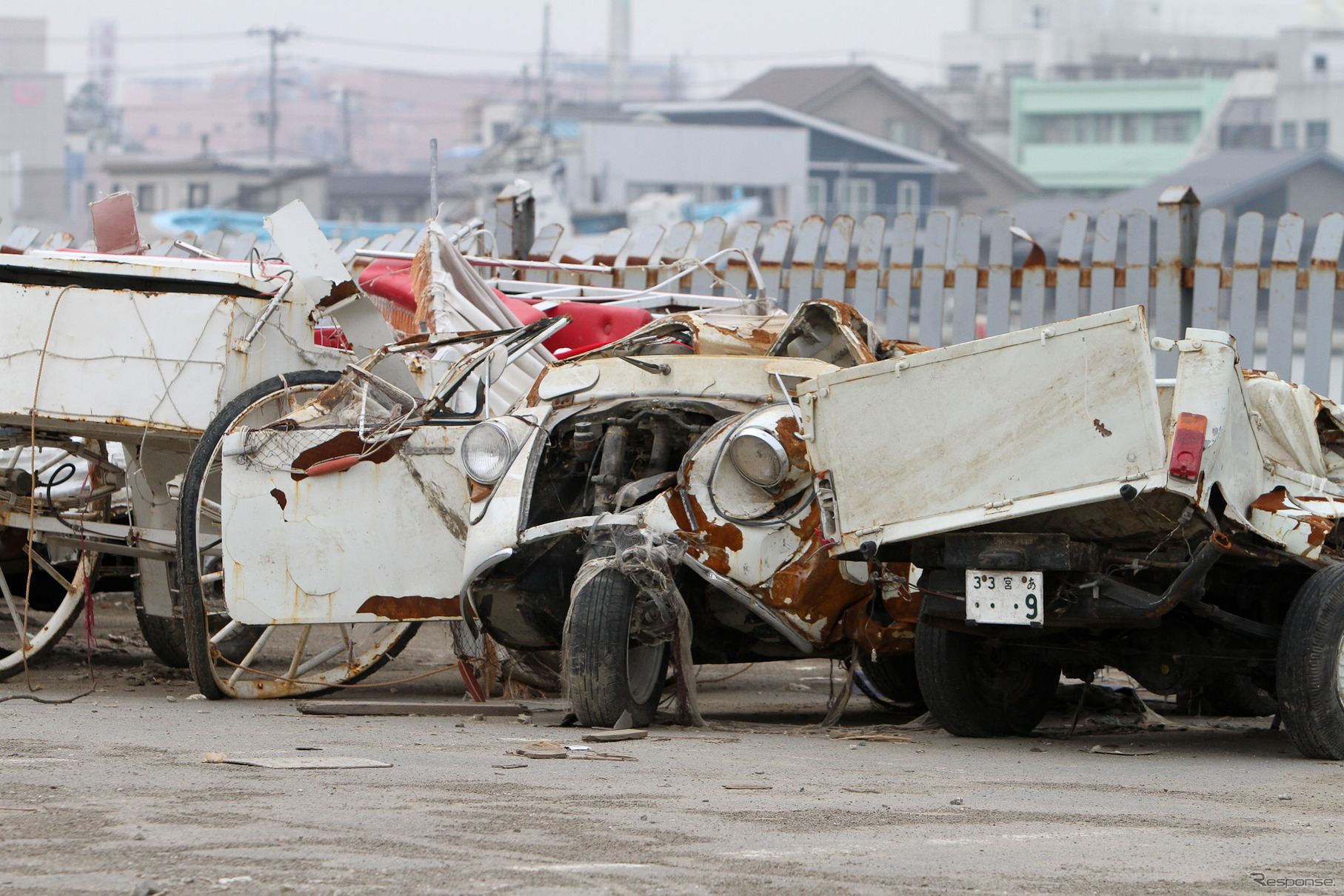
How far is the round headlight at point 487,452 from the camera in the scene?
719 cm

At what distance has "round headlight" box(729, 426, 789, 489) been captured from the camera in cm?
680

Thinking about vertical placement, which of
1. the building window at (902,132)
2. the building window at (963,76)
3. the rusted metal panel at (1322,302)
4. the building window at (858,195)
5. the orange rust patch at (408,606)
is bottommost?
the orange rust patch at (408,606)

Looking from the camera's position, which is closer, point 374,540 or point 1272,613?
point 1272,613

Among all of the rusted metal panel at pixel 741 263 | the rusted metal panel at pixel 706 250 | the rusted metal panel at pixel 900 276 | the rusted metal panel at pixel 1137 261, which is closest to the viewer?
the rusted metal panel at pixel 1137 261

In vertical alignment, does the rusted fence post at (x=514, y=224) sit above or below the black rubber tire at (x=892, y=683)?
above

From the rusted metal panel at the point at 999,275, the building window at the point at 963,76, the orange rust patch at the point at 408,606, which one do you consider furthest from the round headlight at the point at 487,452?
the building window at the point at 963,76

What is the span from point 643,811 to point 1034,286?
6.68m

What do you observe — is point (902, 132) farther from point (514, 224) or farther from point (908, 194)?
point (514, 224)

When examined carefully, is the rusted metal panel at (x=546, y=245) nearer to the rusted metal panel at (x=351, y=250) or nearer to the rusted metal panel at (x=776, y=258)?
the rusted metal panel at (x=351, y=250)

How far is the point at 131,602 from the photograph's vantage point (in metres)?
12.8

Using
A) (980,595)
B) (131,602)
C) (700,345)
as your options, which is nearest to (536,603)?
(700,345)

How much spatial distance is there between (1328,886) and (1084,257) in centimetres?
741

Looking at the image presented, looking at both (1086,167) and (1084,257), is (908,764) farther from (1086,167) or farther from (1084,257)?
(1086,167)

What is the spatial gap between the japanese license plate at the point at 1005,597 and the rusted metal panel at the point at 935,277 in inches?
196
